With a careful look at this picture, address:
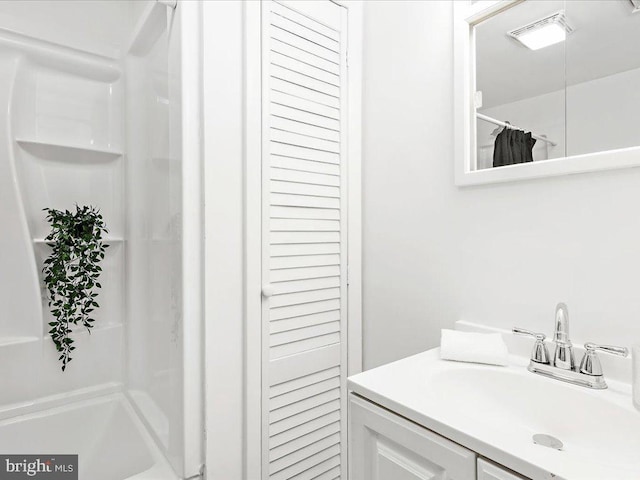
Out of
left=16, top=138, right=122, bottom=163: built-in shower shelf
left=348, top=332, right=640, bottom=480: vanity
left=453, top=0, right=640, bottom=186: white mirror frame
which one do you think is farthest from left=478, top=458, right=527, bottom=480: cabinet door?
left=16, top=138, right=122, bottom=163: built-in shower shelf

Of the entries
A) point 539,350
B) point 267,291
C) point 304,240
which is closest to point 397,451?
point 539,350

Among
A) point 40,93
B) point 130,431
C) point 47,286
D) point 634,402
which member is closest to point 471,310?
point 634,402

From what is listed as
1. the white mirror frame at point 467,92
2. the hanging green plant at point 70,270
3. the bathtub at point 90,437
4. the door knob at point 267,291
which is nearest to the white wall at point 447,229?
the white mirror frame at point 467,92

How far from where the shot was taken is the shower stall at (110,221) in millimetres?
Answer: 1181

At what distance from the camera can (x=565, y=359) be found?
0.90 meters

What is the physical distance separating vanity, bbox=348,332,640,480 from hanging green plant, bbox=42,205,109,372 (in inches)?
55.9

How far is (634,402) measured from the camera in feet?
2.48

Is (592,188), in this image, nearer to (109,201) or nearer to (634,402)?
(634,402)

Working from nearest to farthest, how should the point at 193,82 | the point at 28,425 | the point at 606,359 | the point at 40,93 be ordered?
1. the point at 606,359
2. the point at 193,82
3. the point at 28,425
4. the point at 40,93

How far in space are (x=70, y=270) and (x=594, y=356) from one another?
200 centimetres

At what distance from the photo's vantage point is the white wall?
91cm

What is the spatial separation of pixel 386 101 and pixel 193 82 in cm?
73

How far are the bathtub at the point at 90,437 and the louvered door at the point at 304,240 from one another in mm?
591

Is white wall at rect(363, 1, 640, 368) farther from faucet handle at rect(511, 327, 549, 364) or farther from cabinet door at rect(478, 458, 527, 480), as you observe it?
cabinet door at rect(478, 458, 527, 480)
